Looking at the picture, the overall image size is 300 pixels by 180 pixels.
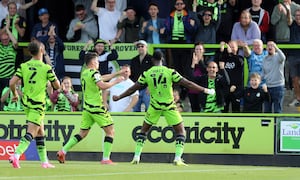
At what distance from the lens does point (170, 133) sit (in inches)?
878

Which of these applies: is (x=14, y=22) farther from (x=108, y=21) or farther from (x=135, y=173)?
(x=135, y=173)

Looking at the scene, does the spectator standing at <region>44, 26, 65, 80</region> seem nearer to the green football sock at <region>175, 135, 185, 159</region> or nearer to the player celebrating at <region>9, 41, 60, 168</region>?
the green football sock at <region>175, 135, 185, 159</region>

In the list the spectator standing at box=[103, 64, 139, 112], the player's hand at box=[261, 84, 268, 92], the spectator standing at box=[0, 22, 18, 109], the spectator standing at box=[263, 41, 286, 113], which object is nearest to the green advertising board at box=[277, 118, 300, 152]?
the spectator standing at box=[263, 41, 286, 113]

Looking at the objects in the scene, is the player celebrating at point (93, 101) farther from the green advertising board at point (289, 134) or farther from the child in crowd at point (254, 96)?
the green advertising board at point (289, 134)

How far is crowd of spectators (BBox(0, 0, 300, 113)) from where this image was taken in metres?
22.5

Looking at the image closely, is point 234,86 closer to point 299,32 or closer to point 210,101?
point 210,101

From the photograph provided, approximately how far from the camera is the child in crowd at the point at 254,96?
2222cm

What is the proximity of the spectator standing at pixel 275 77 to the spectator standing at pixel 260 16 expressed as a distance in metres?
1.19

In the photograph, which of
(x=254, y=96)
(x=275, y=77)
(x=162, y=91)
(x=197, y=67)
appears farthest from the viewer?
(x=197, y=67)

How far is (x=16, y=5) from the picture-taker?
2461cm

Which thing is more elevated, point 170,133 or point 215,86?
point 215,86


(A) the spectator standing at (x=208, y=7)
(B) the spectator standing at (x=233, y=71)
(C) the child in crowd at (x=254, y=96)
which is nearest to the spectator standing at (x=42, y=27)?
(A) the spectator standing at (x=208, y=7)

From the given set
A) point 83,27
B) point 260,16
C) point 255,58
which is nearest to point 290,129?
point 255,58

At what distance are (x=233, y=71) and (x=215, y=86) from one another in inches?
25.0
